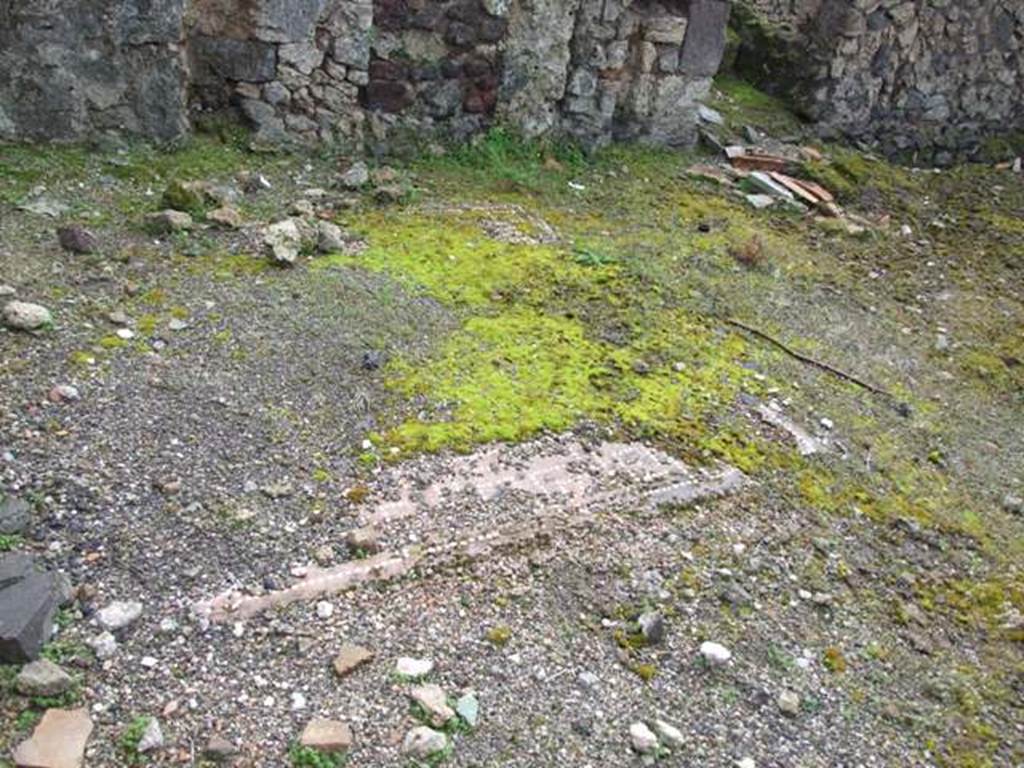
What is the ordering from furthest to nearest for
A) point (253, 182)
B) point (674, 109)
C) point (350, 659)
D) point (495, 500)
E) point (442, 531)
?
point (674, 109)
point (253, 182)
point (495, 500)
point (442, 531)
point (350, 659)

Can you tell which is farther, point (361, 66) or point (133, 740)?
point (361, 66)

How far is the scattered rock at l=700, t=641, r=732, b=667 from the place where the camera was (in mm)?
2680

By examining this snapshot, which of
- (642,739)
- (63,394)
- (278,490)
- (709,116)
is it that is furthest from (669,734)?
(709,116)

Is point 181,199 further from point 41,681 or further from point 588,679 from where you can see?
point 588,679

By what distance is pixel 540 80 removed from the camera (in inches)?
229

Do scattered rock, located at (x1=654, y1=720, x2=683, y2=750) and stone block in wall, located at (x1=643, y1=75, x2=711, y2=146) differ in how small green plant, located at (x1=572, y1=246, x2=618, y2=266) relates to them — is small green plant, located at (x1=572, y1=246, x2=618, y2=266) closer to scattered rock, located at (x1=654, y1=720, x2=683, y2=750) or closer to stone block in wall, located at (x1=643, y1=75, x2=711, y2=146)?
stone block in wall, located at (x1=643, y1=75, x2=711, y2=146)

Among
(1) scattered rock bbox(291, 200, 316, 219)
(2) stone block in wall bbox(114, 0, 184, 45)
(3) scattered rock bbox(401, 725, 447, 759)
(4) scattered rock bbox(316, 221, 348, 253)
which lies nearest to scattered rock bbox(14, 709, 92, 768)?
(3) scattered rock bbox(401, 725, 447, 759)

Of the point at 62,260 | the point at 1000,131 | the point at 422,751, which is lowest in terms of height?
the point at 422,751

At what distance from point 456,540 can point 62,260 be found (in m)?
2.16

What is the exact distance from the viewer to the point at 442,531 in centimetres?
293

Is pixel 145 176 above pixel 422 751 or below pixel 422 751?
above

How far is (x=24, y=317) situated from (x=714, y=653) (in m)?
2.56

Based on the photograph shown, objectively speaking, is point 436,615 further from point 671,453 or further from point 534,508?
point 671,453

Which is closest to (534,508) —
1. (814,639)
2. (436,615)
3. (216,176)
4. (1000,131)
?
(436,615)
